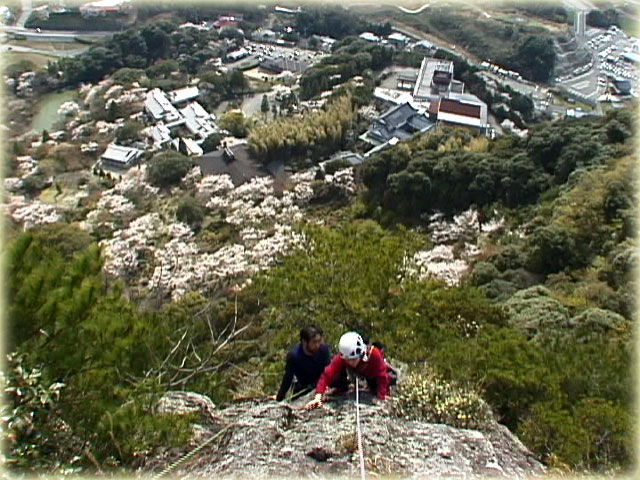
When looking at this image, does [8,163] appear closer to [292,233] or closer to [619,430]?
[292,233]

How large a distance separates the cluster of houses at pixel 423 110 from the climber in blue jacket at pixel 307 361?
15.1 metres

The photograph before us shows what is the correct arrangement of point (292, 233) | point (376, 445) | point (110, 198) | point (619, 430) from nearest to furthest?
point (376, 445), point (619, 430), point (292, 233), point (110, 198)

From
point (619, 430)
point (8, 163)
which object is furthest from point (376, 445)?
point (8, 163)

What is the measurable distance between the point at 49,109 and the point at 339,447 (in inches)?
1044

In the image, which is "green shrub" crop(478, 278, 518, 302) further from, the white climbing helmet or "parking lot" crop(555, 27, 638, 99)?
"parking lot" crop(555, 27, 638, 99)

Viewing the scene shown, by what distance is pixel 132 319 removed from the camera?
11.6 feet

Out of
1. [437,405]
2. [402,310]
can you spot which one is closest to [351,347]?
[437,405]

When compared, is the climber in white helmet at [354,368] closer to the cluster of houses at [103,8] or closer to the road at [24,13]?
the cluster of houses at [103,8]

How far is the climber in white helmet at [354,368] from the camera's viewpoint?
3248 mm

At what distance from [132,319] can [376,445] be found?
1.59 meters

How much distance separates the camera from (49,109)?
1016 inches

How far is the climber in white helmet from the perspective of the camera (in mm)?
3248

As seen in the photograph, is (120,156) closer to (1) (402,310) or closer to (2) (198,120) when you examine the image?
(2) (198,120)

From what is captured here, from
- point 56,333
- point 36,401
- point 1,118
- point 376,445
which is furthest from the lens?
point 1,118
